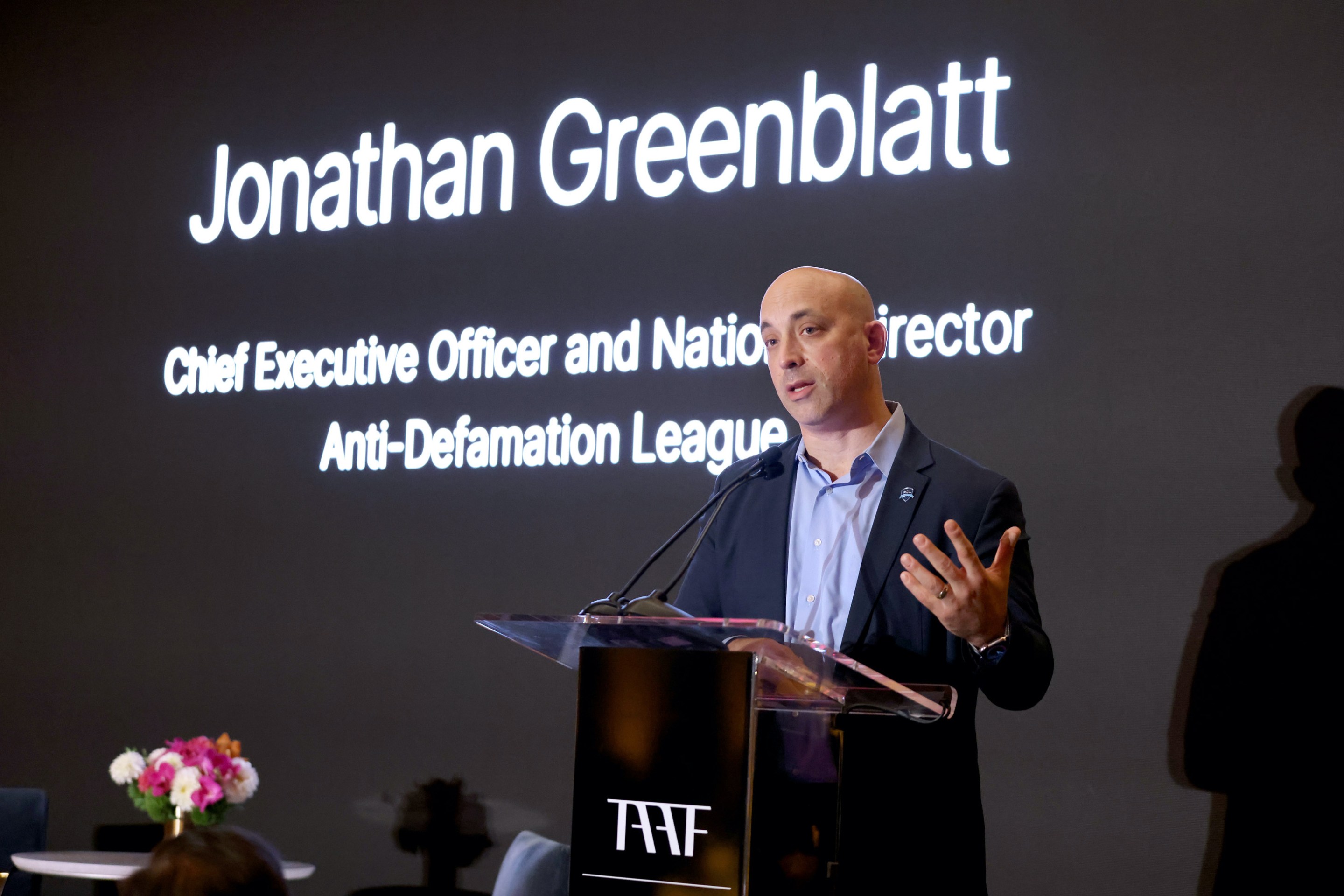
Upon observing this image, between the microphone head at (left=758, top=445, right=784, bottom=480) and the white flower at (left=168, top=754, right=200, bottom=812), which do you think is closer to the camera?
the microphone head at (left=758, top=445, right=784, bottom=480)

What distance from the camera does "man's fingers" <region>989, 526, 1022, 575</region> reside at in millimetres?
1912

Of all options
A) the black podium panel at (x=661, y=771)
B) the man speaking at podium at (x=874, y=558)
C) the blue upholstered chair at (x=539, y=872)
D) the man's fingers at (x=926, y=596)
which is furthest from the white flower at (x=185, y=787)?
the man's fingers at (x=926, y=596)

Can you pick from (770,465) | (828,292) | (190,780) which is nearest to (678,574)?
(770,465)

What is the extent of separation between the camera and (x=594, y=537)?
14.0 feet

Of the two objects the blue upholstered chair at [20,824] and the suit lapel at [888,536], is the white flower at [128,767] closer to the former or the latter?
the blue upholstered chair at [20,824]

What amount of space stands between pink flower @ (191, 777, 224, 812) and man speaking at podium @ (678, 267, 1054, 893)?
2011mm

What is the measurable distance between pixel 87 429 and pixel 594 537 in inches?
84.7

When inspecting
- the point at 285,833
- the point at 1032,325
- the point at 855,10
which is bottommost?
the point at 285,833

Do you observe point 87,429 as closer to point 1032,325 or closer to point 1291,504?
point 1032,325

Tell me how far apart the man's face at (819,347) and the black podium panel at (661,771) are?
826mm

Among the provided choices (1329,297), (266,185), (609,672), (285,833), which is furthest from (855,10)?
(285,833)

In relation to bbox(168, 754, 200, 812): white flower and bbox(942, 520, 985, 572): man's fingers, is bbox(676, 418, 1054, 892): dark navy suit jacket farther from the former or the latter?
bbox(168, 754, 200, 812): white flower

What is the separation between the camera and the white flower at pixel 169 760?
394 cm

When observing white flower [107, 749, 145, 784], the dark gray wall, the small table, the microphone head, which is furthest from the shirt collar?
white flower [107, 749, 145, 784]
